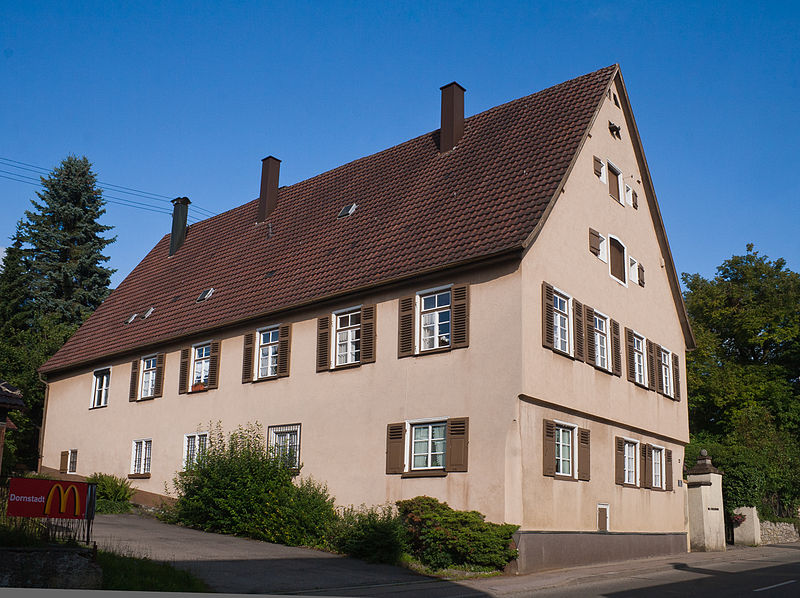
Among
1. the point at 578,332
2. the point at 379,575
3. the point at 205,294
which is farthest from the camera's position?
the point at 205,294

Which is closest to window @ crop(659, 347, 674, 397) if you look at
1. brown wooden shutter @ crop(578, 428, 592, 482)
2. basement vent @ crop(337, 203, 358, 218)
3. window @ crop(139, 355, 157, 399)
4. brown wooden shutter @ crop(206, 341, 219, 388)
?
brown wooden shutter @ crop(578, 428, 592, 482)

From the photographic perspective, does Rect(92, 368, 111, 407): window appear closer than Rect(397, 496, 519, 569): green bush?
No

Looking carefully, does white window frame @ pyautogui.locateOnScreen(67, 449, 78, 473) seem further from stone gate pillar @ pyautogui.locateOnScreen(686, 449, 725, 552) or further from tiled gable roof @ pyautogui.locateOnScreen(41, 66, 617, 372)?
stone gate pillar @ pyautogui.locateOnScreen(686, 449, 725, 552)

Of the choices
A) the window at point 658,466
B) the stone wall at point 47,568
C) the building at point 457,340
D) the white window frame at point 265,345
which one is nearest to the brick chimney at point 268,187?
the building at point 457,340

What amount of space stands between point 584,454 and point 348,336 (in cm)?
661

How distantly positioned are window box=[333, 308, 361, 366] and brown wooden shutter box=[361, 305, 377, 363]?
1.38 feet

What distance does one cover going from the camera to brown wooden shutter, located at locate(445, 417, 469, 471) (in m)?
18.1

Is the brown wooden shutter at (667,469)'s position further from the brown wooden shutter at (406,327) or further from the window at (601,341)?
the brown wooden shutter at (406,327)

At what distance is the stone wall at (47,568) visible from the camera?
1068 cm

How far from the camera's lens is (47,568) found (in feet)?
35.6

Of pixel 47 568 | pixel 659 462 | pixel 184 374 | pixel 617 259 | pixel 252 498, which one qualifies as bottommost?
pixel 47 568

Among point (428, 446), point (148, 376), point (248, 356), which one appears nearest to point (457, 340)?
point (428, 446)

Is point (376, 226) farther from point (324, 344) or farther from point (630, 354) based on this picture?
point (630, 354)

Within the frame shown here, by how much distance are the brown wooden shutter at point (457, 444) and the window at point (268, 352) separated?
266 inches
